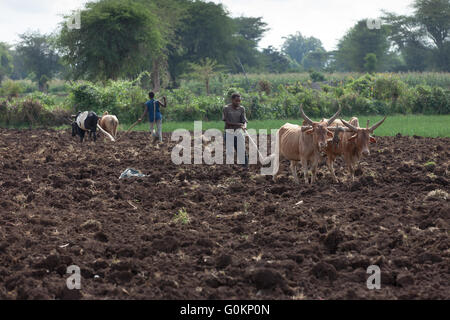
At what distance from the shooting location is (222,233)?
6656 mm

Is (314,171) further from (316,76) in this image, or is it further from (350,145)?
(316,76)

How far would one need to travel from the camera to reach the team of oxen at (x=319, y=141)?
29.9ft

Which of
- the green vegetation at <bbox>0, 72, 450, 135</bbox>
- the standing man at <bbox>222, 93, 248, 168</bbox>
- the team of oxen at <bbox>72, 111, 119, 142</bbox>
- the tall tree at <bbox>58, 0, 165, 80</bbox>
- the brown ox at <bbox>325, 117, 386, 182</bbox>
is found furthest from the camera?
Result: the tall tree at <bbox>58, 0, 165, 80</bbox>

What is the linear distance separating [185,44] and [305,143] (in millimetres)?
43808

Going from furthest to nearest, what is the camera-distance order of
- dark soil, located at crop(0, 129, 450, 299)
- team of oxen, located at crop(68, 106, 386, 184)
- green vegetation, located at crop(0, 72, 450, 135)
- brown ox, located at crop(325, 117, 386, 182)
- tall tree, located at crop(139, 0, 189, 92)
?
tall tree, located at crop(139, 0, 189, 92) < green vegetation, located at crop(0, 72, 450, 135) < brown ox, located at crop(325, 117, 386, 182) < team of oxen, located at crop(68, 106, 386, 184) < dark soil, located at crop(0, 129, 450, 299)

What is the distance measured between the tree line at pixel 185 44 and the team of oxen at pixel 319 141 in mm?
21314

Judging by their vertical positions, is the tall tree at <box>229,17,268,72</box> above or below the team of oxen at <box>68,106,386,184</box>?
above

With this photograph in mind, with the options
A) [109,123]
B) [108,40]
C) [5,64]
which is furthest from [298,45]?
[109,123]

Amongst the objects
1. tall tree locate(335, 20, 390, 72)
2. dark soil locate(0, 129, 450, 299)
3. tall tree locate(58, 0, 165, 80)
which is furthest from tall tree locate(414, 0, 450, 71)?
dark soil locate(0, 129, 450, 299)

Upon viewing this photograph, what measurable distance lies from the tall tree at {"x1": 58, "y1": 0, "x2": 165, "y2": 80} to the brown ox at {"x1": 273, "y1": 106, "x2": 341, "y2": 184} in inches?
829

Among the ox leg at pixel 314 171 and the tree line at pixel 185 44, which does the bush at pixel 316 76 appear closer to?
the tree line at pixel 185 44

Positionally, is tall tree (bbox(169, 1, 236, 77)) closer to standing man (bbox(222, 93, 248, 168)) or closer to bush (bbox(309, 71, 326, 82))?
bush (bbox(309, 71, 326, 82))

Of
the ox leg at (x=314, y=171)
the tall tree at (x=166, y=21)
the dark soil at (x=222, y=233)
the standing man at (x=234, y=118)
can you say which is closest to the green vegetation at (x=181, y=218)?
the dark soil at (x=222, y=233)

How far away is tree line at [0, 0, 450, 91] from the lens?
98.5 ft
